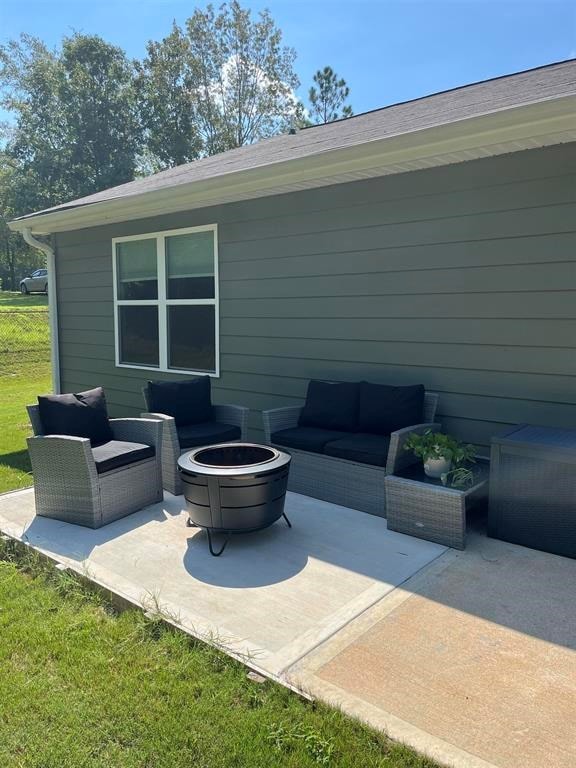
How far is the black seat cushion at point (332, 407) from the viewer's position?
426 cm

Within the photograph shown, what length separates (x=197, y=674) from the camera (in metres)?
2.15

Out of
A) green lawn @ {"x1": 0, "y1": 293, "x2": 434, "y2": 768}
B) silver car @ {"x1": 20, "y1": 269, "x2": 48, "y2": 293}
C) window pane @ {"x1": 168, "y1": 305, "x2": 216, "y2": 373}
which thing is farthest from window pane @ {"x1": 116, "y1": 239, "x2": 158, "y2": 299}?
silver car @ {"x1": 20, "y1": 269, "x2": 48, "y2": 293}

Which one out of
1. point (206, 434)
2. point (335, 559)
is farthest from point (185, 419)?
point (335, 559)

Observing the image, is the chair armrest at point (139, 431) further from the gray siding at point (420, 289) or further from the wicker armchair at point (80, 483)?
the gray siding at point (420, 289)

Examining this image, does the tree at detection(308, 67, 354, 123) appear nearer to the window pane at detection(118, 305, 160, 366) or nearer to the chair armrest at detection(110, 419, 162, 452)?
the window pane at detection(118, 305, 160, 366)

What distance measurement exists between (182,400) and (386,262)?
199cm

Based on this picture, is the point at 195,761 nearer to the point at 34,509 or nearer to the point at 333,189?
the point at 34,509

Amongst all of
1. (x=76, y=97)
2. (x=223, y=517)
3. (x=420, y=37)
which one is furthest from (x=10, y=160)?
(x=223, y=517)

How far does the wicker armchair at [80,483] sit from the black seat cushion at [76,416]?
0.23 ft

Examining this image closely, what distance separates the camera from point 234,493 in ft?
10.3

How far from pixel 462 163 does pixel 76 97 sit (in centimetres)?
2715

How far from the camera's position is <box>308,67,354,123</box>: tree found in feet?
72.6

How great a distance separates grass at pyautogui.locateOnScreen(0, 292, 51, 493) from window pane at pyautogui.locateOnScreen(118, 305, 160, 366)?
150 cm

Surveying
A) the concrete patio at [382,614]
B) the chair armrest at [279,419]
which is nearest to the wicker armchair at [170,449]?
the chair armrest at [279,419]
